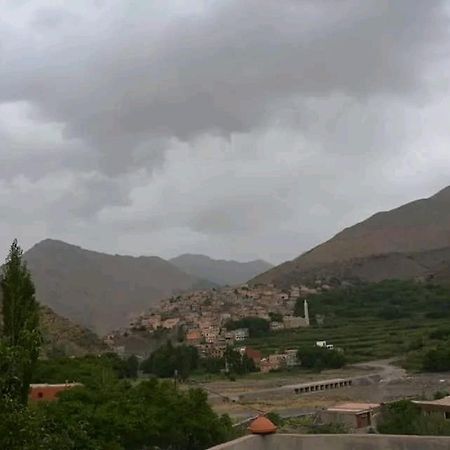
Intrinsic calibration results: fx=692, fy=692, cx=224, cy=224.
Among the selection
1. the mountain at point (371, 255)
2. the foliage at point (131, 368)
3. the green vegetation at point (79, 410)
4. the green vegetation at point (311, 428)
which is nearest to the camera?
the green vegetation at point (79, 410)

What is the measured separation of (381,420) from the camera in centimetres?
2852

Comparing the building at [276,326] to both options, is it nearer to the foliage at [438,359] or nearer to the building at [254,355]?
the building at [254,355]

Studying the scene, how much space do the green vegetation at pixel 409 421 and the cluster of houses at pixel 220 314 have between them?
5112 centimetres

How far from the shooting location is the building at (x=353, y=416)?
101 feet

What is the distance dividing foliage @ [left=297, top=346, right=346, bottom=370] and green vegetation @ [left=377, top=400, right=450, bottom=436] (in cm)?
3710

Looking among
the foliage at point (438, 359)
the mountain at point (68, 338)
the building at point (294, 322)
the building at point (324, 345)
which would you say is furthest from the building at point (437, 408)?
the building at point (294, 322)

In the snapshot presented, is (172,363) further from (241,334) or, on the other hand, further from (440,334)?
(241,334)

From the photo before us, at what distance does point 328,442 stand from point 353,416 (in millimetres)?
25593

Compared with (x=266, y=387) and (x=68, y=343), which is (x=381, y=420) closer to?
(x=266, y=387)

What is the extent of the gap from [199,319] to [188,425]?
97.2 m

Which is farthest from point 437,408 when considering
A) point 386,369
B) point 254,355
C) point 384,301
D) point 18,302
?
point 384,301

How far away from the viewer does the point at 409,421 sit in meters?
24.9

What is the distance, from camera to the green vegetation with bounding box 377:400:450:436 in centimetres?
2078

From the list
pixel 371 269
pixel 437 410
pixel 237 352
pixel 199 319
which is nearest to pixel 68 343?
pixel 237 352
